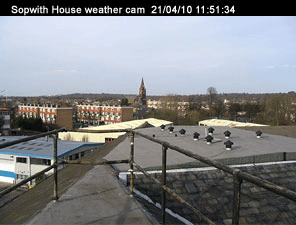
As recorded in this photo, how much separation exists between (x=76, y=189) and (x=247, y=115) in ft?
205

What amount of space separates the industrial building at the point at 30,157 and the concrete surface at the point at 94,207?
13.9 metres

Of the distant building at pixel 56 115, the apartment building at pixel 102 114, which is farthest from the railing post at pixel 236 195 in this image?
the apartment building at pixel 102 114

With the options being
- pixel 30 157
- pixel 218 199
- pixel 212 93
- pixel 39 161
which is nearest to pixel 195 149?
pixel 218 199

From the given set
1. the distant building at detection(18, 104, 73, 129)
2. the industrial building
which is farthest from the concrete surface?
the distant building at detection(18, 104, 73, 129)

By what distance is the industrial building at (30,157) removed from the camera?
1755 centimetres

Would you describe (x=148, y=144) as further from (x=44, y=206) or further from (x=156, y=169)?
(x=44, y=206)

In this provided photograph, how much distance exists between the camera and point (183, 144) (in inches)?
340

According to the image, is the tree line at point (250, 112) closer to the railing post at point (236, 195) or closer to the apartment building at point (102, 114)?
the apartment building at point (102, 114)

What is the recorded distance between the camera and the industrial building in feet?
57.6

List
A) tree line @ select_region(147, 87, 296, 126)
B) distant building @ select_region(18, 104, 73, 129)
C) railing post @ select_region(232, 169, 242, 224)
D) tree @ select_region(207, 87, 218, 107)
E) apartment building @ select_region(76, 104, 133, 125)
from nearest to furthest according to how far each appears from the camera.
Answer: railing post @ select_region(232, 169, 242, 224)
tree line @ select_region(147, 87, 296, 126)
distant building @ select_region(18, 104, 73, 129)
apartment building @ select_region(76, 104, 133, 125)
tree @ select_region(207, 87, 218, 107)

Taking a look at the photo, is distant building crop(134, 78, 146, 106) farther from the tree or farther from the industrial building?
the industrial building

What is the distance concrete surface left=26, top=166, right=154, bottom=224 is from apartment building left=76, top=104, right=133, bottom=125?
5666cm

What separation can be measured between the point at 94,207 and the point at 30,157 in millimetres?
17644

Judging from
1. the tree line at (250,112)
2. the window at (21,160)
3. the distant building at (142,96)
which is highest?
the distant building at (142,96)
